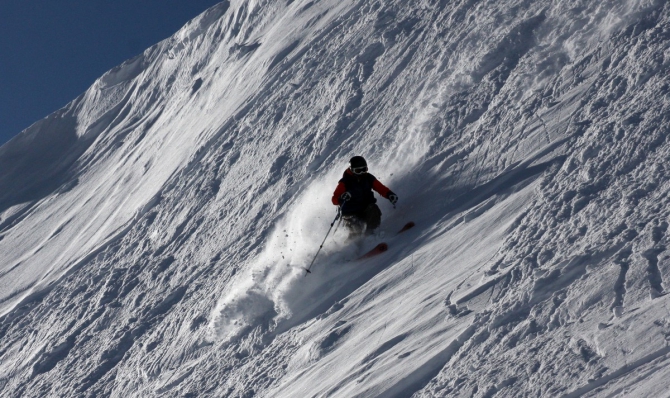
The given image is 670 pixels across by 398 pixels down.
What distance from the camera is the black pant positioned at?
29.7ft

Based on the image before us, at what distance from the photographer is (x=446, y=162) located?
361 inches

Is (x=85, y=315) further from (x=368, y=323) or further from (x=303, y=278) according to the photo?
(x=368, y=323)

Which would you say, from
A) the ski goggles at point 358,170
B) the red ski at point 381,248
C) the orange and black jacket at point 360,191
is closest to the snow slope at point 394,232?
the red ski at point 381,248

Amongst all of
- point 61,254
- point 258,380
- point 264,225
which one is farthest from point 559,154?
point 61,254

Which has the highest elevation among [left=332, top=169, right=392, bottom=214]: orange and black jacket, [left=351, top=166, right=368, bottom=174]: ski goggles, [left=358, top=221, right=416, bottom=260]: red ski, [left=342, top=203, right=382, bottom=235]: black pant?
[left=351, top=166, right=368, bottom=174]: ski goggles

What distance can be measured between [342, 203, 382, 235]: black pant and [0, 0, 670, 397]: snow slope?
20 centimetres

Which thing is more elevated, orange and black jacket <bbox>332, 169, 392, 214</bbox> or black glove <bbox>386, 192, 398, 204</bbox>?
orange and black jacket <bbox>332, 169, 392, 214</bbox>

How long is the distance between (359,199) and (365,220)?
Answer: 0.30m

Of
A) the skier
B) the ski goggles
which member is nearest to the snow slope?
the skier

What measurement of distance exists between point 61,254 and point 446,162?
1041 centimetres

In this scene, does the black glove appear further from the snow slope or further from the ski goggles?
the ski goggles

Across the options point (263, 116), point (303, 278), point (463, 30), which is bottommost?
point (303, 278)

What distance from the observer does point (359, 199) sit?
913 cm

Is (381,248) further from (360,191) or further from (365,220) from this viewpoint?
(360,191)
